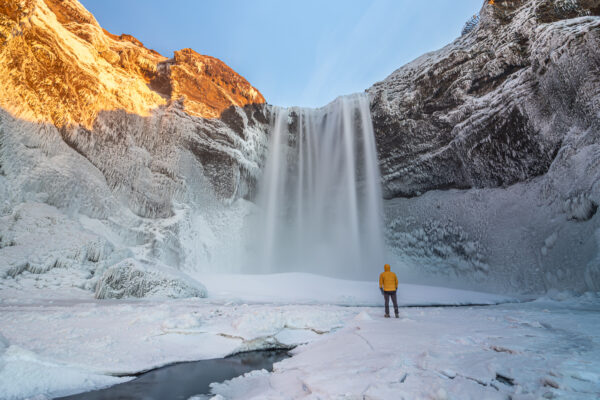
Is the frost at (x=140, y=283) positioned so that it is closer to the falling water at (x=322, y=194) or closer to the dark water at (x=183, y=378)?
the dark water at (x=183, y=378)

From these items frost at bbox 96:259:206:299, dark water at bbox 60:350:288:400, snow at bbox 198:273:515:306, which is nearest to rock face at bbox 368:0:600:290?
snow at bbox 198:273:515:306

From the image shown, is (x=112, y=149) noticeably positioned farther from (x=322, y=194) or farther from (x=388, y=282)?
(x=388, y=282)

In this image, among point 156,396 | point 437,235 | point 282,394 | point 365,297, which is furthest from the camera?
point 437,235

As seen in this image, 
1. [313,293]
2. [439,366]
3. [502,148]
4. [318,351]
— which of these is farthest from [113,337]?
[502,148]

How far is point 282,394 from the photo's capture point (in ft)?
7.22

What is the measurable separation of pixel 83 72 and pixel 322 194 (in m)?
13.9

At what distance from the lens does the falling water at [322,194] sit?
16766mm

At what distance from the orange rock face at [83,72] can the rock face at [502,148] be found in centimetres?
1080

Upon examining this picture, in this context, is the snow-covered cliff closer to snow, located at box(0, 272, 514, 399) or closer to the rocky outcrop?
the rocky outcrop

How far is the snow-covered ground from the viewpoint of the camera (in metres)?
2.06

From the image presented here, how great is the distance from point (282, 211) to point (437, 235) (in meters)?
9.58

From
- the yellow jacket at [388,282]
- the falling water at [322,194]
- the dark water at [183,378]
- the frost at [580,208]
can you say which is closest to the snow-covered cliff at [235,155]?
the frost at [580,208]

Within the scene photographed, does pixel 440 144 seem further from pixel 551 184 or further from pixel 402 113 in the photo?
pixel 551 184

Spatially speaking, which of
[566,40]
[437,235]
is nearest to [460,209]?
[437,235]
